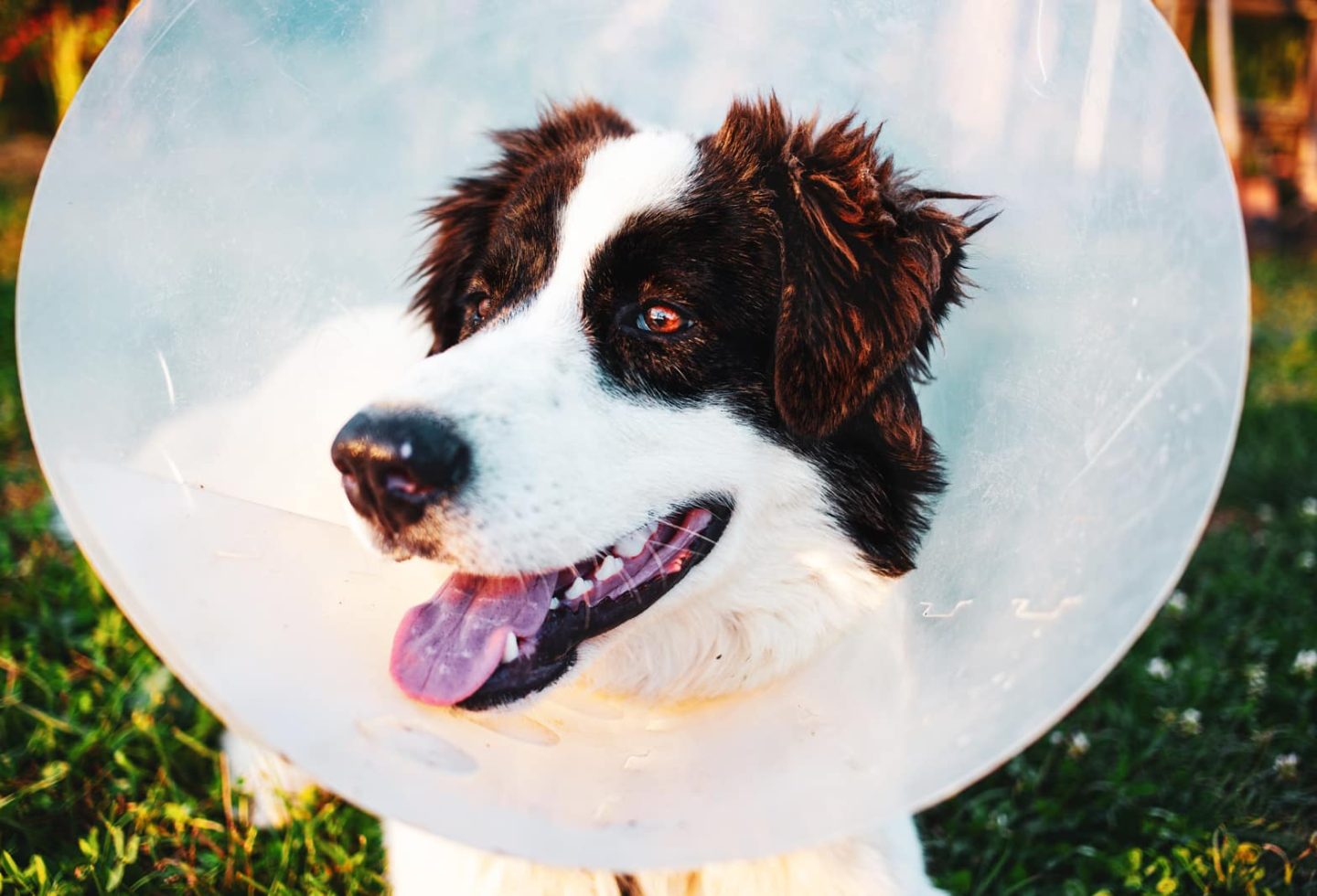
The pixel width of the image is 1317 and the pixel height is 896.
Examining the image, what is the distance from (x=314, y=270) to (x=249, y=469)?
502mm

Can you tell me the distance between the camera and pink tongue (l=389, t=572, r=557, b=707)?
1.87 meters

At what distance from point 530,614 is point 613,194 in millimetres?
863

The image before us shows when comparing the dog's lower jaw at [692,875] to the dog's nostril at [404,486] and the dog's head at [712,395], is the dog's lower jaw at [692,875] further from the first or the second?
the dog's nostril at [404,486]

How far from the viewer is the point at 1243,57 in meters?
13.6

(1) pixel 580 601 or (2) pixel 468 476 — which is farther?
(1) pixel 580 601

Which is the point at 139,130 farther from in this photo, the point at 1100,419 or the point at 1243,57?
the point at 1243,57

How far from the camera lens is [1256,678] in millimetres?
3170

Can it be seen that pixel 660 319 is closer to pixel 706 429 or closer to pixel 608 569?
pixel 706 429

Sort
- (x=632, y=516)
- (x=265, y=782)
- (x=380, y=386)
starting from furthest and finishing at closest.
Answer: (x=265, y=782) < (x=380, y=386) < (x=632, y=516)

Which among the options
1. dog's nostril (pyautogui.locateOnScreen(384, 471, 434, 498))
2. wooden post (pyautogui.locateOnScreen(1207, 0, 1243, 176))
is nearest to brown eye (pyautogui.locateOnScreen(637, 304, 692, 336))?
dog's nostril (pyautogui.locateOnScreen(384, 471, 434, 498))

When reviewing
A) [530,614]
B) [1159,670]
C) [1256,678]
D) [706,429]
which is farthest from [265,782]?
[1256,678]

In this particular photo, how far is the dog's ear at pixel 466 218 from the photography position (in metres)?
Result: 2.73

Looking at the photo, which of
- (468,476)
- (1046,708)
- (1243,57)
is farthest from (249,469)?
(1243,57)

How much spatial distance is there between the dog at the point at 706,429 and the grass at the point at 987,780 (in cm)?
48
